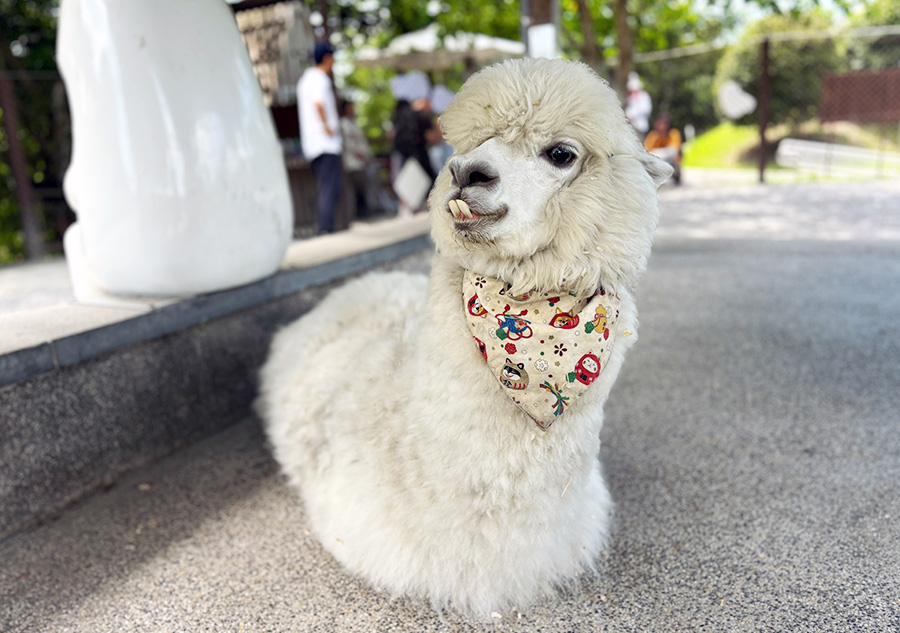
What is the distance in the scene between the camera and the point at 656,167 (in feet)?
5.38

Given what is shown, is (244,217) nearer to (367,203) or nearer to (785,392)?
(785,392)

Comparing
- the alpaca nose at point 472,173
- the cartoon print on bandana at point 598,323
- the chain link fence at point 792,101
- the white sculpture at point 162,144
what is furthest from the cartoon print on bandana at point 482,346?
the chain link fence at point 792,101

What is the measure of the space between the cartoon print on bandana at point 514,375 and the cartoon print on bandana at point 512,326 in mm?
64

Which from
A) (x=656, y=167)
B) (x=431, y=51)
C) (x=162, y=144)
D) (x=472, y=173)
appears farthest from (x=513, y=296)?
(x=431, y=51)

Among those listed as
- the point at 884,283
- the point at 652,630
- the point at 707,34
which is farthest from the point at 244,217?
the point at 707,34

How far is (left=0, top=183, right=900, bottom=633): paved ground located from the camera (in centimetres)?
185

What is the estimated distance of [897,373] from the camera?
3398 mm

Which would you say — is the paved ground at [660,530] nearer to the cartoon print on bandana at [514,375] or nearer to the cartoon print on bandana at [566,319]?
the cartoon print on bandana at [514,375]

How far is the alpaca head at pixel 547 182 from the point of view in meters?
1.47

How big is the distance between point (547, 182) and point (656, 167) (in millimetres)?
331

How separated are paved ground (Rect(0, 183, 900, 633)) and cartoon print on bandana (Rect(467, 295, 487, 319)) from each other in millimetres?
879

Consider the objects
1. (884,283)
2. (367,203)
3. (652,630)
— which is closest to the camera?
(652,630)

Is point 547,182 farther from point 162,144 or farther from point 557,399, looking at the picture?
point 162,144

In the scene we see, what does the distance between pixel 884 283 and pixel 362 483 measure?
4870 millimetres
